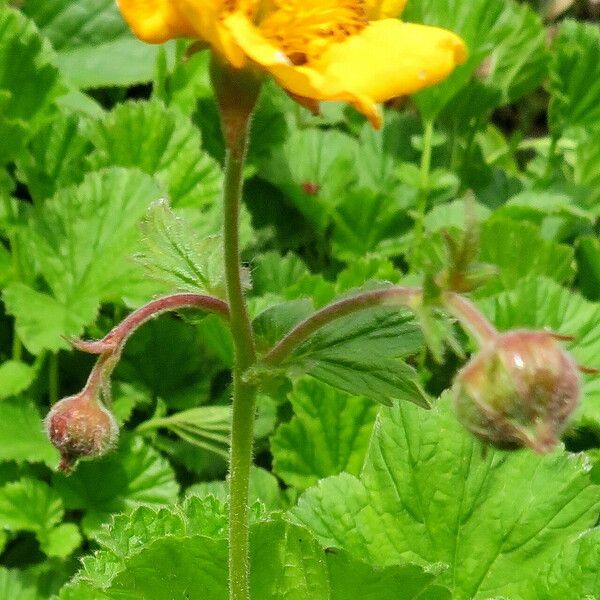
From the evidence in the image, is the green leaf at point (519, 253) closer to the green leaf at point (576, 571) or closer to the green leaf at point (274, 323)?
the green leaf at point (576, 571)

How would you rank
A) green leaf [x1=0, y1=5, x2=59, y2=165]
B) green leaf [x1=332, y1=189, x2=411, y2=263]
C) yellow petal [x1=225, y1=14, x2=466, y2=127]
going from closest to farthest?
1. yellow petal [x1=225, y1=14, x2=466, y2=127]
2. green leaf [x1=0, y1=5, x2=59, y2=165]
3. green leaf [x1=332, y1=189, x2=411, y2=263]

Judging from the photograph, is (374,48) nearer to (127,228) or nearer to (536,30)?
(127,228)

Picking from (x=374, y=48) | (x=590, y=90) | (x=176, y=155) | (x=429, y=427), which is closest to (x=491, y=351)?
(x=374, y=48)

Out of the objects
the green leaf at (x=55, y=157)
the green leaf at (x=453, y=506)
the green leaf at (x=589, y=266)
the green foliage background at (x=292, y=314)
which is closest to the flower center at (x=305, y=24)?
the green foliage background at (x=292, y=314)

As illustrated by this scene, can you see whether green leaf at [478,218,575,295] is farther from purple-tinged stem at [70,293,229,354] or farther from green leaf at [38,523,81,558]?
purple-tinged stem at [70,293,229,354]

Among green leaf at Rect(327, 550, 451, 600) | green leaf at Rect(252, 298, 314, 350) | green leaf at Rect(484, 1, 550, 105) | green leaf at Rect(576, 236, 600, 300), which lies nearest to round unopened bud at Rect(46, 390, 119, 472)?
green leaf at Rect(252, 298, 314, 350)
